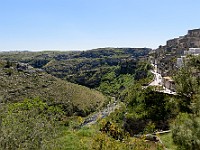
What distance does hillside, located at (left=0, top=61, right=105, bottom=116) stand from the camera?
61028mm

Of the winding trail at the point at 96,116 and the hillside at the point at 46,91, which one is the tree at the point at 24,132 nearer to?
the winding trail at the point at 96,116

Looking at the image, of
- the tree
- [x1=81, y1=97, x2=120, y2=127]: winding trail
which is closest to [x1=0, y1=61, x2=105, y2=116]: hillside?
[x1=81, y1=97, x2=120, y2=127]: winding trail

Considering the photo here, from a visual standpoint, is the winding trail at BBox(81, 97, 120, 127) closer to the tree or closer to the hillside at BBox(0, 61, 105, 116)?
the hillside at BBox(0, 61, 105, 116)

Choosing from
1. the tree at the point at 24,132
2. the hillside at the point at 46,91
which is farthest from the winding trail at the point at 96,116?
the tree at the point at 24,132

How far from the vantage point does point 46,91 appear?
68.4 meters

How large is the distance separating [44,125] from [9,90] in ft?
155

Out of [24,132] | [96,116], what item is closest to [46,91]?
[96,116]

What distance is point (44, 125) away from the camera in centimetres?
1336

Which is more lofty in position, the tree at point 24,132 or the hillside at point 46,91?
the tree at point 24,132

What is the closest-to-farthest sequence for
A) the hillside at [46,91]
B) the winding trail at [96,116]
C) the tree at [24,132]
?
1. the tree at [24,132]
2. the winding trail at [96,116]
3. the hillside at [46,91]

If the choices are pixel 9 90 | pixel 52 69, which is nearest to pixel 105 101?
pixel 9 90

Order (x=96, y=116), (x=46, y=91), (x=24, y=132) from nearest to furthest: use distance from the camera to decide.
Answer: (x=24, y=132), (x=96, y=116), (x=46, y=91)

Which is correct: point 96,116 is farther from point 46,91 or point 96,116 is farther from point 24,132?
point 24,132

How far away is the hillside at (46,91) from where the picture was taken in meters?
61.0
